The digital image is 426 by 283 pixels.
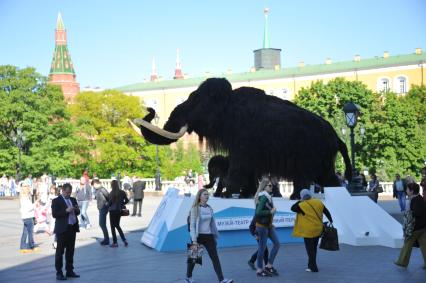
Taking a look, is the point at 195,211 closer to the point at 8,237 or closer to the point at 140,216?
the point at 8,237

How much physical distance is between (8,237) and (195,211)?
1013 centimetres

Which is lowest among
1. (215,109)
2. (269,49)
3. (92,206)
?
(92,206)

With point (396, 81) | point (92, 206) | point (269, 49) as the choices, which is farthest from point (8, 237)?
point (269, 49)

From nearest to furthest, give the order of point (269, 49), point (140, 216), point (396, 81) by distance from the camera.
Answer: point (140, 216) → point (396, 81) → point (269, 49)

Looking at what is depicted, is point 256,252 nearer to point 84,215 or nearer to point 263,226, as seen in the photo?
point 263,226

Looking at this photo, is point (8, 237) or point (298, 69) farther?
point (298, 69)

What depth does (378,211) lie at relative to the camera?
1644 cm

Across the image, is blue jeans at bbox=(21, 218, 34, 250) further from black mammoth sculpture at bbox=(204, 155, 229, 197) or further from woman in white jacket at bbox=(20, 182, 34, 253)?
black mammoth sculpture at bbox=(204, 155, 229, 197)

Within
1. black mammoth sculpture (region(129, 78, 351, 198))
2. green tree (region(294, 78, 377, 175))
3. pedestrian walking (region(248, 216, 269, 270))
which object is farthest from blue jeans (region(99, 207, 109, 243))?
green tree (region(294, 78, 377, 175))

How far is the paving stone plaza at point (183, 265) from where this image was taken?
11898 mm

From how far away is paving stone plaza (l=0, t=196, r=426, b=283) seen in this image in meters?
11.9

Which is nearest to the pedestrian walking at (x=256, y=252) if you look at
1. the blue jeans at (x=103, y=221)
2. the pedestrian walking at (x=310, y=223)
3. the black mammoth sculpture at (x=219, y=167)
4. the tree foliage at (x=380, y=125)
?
the pedestrian walking at (x=310, y=223)

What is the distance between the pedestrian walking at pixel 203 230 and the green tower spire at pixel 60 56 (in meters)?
105

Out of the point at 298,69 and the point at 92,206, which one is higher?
the point at 298,69
